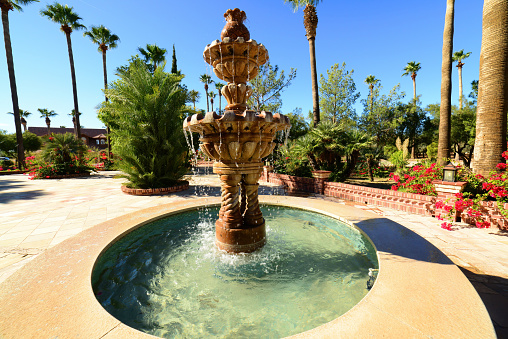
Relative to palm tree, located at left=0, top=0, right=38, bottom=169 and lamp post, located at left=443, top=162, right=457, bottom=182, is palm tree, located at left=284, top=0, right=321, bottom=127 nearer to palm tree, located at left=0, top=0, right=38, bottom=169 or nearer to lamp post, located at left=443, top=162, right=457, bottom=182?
lamp post, located at left=443, top=162, right=457, bottom=182

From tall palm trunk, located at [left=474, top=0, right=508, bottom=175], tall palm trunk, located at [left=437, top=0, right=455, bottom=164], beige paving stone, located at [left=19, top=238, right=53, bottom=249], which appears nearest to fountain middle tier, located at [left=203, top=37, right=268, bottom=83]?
beige paving stone, located at [left=19, top=238, right=53, bottom=249]

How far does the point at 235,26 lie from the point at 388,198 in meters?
6.69

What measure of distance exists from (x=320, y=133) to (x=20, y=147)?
1043 inches

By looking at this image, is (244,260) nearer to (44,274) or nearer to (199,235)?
(199,235)

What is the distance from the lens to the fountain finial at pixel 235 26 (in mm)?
3703

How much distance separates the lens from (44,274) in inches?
97.9

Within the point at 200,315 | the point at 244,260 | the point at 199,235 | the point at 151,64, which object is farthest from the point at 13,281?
the point at 151,64

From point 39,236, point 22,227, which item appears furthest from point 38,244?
point 22,227

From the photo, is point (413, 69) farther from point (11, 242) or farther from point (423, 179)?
point (11, 242)

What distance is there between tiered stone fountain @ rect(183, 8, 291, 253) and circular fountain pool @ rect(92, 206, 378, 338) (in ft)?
1.43

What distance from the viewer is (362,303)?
195cm

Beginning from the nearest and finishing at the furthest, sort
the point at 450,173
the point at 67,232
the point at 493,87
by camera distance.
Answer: the point at 67,232
the point at 450,173
the point at 493,87

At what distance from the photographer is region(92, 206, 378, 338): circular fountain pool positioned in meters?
2.08

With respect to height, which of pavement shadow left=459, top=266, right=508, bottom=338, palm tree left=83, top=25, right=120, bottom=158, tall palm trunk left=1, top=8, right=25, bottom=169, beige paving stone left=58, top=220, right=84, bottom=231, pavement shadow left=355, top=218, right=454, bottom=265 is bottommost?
pavement shadow left=459, top=266, right=508, bottom=338
